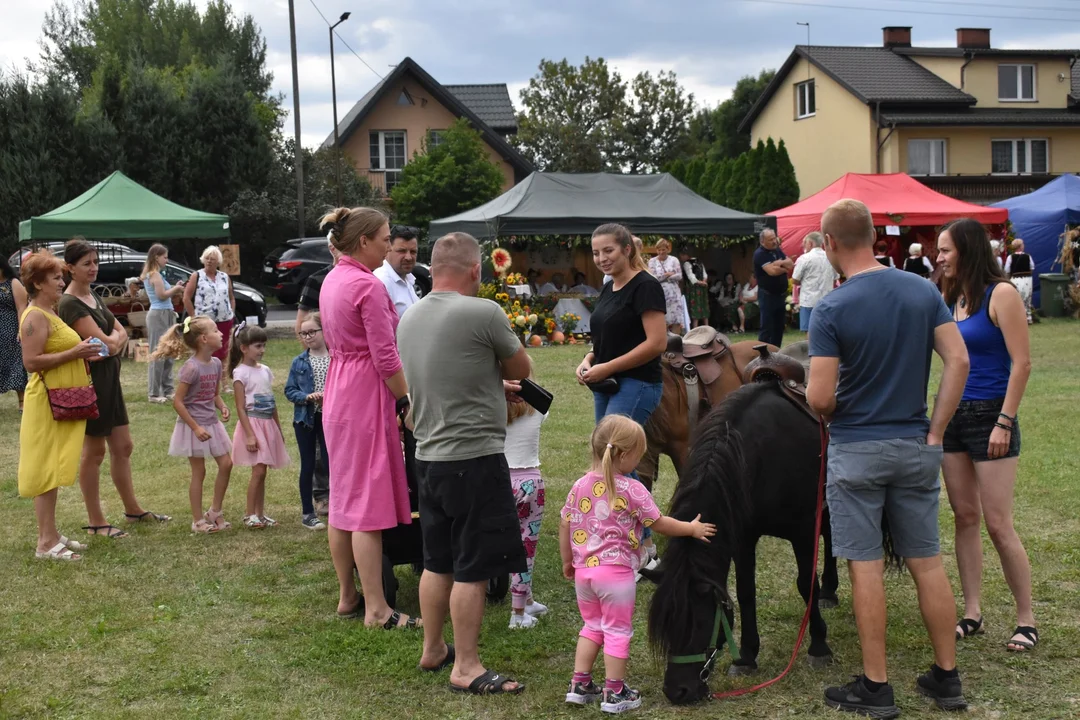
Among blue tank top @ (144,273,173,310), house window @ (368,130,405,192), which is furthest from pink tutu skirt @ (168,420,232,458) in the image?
house window @ (368,130,405,192)

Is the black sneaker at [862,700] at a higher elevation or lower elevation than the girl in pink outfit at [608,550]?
lower

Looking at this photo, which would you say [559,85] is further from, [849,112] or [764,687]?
[764,687]

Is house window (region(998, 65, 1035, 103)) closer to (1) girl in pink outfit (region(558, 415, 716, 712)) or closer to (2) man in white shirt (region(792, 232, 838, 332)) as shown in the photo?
(2) man in white shirt (region(792, 232, 838, 332))

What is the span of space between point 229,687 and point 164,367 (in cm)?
876

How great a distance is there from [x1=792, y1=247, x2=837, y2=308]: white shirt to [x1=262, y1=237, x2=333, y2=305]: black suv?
12778 mm

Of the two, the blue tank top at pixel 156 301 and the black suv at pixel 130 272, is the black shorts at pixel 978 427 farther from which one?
the black suv at pixel 130 272

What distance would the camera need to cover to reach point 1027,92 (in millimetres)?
36562

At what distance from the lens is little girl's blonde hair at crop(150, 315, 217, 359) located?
673cm

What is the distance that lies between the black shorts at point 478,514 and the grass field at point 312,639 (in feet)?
1.65

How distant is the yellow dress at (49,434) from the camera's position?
615cm

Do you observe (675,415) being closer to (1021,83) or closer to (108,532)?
(108,532)

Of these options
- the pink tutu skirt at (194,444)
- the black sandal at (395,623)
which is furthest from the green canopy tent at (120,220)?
the black sandal at (395,623)

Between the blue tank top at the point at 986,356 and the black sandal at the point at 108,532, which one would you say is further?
the black sandal at the point at 108,532

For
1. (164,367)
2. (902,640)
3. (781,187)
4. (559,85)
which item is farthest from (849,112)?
(902,640)
